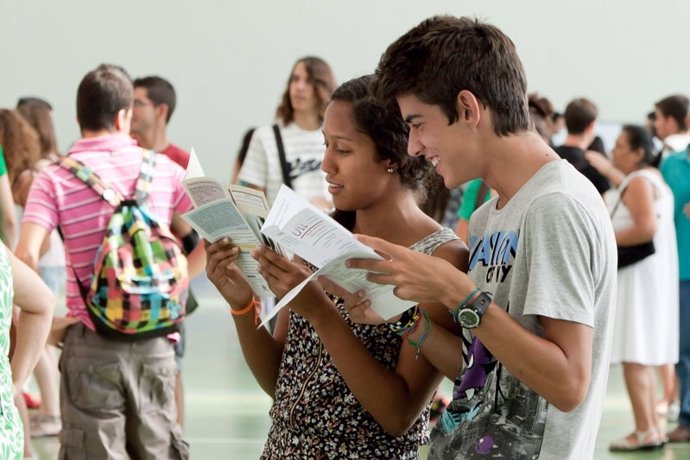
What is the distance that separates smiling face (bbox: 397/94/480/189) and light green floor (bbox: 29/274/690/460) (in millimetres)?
3762

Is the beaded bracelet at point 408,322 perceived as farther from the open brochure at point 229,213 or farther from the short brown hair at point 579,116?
the short brown hair at point 579,116

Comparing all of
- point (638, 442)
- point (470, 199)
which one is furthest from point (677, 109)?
point (638, 442)

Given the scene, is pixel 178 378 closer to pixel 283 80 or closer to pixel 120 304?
pixel 120 304

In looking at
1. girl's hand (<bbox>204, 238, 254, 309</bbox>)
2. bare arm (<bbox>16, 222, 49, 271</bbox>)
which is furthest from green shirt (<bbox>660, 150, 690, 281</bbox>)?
girl's hand (<bbox>204, 238, 254, 309</bbox>)

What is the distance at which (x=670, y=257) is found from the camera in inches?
248

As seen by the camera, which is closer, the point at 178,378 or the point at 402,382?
the point at 402,382

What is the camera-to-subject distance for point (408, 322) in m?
2.18

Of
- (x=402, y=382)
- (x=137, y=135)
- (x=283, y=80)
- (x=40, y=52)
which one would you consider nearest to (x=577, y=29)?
(x=283, y=80)

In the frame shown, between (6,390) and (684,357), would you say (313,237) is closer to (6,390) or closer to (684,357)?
(6,390)

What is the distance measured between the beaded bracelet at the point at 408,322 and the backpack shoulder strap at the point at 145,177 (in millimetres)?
1769

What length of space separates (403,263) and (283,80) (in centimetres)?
1034

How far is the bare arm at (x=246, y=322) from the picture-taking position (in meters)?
2.38

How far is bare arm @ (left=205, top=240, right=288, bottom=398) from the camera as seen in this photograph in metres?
2.38

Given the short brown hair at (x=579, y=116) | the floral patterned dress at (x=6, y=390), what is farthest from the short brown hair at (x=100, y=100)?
the short brown hair at (x=579, y=116)
